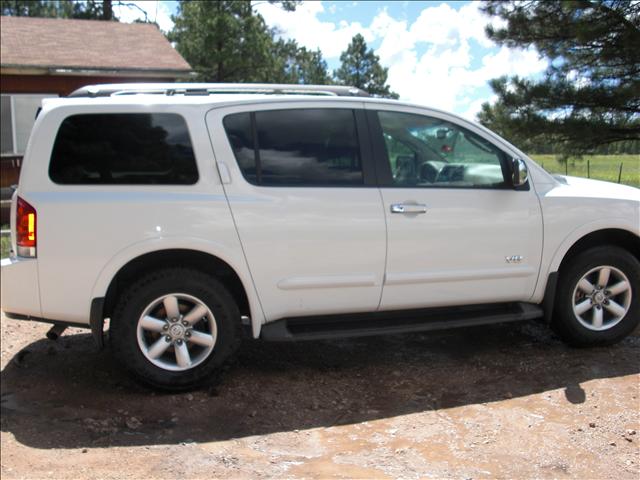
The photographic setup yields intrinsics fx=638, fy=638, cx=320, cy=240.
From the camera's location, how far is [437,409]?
4.08m

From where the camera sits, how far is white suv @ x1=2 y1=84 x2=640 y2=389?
13.2 feet

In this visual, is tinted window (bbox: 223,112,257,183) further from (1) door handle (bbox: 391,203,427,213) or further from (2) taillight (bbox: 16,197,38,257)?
→ (2) taillight (bbox: 16,197,38,257)

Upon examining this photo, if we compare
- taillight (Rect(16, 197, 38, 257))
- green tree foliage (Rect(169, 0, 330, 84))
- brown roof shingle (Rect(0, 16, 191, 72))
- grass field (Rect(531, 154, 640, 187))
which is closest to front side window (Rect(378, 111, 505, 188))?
grass field (Rect(531, 154, 640, 187))

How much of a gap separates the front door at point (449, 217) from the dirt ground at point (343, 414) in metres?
0.63

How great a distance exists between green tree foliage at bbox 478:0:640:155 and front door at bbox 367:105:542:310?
305cm

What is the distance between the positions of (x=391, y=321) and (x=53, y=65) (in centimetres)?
1187

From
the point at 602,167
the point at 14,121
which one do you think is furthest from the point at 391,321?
the point at 14,121

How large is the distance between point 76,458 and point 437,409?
217cm

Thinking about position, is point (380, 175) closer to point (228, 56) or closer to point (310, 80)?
point (228, 56)

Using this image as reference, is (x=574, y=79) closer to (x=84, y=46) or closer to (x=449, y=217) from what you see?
(x=449, y=217)

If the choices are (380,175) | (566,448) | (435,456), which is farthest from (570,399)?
(380,175)

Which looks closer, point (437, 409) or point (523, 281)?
point (437, 409)

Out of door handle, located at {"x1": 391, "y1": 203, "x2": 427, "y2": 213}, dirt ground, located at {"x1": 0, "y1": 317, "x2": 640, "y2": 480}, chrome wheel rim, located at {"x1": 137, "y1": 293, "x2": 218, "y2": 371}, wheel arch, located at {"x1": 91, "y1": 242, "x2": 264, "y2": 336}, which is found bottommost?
dirt ground, located at {"x1": 0, "y1": 317, "x2": 640, "y2": 480}

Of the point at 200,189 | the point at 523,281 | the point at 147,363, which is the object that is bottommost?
the point at 147,363
